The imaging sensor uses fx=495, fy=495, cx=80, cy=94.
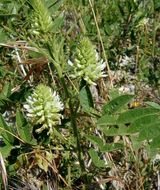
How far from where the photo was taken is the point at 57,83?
83.9 inches

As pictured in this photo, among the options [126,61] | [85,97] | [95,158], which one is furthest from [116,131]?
[126,61]

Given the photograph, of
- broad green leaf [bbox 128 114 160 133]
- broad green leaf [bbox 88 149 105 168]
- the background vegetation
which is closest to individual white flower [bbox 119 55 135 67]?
the background vegetation

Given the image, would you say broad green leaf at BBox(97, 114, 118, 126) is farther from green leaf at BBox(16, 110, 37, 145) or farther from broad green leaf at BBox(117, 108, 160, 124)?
green leaf at BBox(16, 110, 37, 145)

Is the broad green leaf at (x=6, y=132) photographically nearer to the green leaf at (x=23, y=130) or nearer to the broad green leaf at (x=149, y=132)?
the green leaf at (x=23, y=130)

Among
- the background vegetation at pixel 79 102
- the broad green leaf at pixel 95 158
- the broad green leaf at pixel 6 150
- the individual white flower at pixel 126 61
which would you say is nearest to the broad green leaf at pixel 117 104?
the background vegetation at pixel 79 102

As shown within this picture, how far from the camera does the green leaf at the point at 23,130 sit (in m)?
1.42

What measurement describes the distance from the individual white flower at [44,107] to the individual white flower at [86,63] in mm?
108

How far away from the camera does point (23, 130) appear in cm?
142

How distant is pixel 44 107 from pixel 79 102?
95 millimetres

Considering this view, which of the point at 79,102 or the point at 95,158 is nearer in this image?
the point at 79,102

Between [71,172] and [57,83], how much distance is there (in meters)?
0.47

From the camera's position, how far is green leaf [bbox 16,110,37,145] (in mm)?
1416

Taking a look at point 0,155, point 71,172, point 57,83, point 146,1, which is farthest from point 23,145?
point 146,1

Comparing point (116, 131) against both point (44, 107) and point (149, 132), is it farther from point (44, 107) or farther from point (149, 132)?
point (44, 107)
